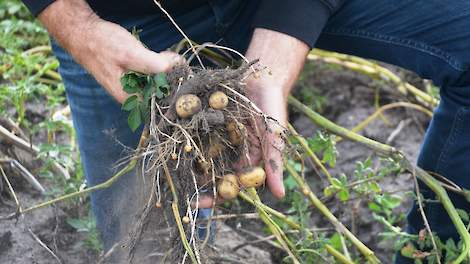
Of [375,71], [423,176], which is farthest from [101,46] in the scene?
[375,71]

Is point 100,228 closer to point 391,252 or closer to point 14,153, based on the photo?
point 14,153

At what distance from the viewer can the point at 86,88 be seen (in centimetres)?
191

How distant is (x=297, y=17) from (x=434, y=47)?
0.32 meters

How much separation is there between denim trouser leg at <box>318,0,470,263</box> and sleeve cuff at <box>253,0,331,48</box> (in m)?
0.11

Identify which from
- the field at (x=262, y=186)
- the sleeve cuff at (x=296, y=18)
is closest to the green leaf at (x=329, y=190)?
the field at (x=262, y=186)

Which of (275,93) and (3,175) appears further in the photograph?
(3,175)

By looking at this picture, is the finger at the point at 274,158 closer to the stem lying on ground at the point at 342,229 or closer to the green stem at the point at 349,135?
the stem lying on ground at the point at 342,229

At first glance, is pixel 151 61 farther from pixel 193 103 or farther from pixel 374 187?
pixel 374 187

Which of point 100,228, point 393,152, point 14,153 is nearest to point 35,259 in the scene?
point 100,228

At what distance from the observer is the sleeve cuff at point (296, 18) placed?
5.61ft

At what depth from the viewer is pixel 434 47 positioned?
1761 mm

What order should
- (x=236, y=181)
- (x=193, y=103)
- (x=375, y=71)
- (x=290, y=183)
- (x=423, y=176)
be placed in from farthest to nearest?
(x=375, y=71), (x=290, y=183), (x=423, y=176), (x=236, y=181), (x=193, y=103)

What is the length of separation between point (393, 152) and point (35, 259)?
897 millimetres

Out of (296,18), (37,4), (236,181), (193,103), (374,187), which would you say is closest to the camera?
(193,103)
